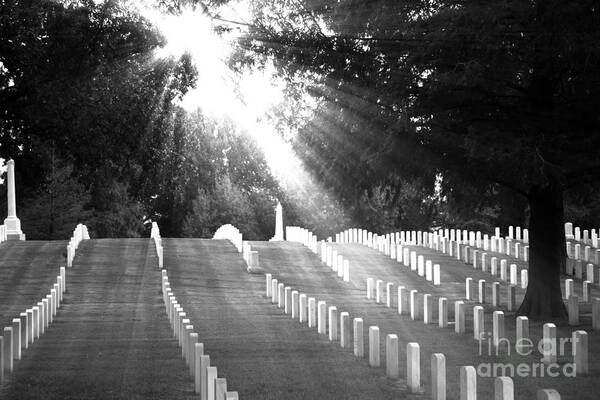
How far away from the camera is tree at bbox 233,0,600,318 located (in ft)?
57.6

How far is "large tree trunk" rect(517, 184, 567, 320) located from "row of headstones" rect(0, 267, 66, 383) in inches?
391

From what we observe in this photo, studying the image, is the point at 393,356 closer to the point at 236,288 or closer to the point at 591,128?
the point at 591,128

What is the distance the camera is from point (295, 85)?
2089 centimetres

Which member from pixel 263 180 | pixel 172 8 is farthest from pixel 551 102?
pixel 263 180

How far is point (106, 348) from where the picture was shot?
16.9m

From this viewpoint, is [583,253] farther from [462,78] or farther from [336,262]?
[462,78]

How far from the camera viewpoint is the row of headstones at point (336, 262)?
29500 millimetres

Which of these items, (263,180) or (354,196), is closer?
(354,196)

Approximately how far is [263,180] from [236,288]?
79.8 feet

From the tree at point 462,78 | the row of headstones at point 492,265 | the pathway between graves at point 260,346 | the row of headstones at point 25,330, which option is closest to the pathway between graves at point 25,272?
the row of headstones at point 25,330

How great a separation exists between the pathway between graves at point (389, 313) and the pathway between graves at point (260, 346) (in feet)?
2.24

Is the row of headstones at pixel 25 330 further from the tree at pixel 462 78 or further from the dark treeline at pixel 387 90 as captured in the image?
the tree at pixel 462 78

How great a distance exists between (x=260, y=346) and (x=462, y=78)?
5554 mm

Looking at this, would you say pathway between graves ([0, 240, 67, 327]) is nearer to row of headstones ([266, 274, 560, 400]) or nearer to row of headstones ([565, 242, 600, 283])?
row of headstones ([266, 274, 560, 400])
